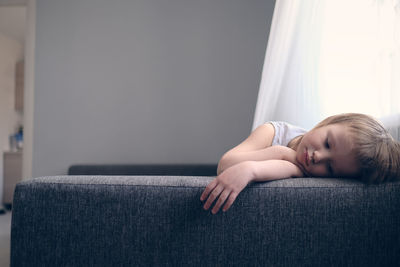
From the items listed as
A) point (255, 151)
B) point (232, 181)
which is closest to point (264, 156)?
point (255, 151)

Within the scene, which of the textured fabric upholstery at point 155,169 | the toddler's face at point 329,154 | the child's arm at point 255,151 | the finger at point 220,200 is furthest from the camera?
the textured fabric upholstery at point 155,169

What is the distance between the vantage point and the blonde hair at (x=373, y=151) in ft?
2.08

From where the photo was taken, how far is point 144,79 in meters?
2.13

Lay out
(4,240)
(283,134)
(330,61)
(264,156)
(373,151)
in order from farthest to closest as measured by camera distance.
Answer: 1. (4,240)
2. (330,61)
3. (283,134)
4. (264,156)
5. (373,151)

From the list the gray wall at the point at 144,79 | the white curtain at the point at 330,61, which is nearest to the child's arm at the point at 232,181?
the white curtain at the point at 330,61

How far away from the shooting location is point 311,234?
0.58 m

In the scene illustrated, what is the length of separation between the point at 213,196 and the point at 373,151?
41cm

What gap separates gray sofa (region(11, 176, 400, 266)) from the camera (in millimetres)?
573

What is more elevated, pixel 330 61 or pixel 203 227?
pixel 330 61

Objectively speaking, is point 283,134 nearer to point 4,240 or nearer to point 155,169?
point 155,169

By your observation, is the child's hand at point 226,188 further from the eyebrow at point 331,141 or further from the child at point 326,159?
the eyebrow at point 331,141

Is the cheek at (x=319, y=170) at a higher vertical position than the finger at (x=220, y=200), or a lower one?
higher

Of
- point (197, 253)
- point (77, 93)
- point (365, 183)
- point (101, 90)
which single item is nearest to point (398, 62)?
point (365, 183)

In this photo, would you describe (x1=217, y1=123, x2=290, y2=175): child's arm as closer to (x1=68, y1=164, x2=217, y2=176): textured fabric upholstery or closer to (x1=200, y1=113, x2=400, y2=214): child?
(x1=200, y1=113, x2=400, y2=214): child
